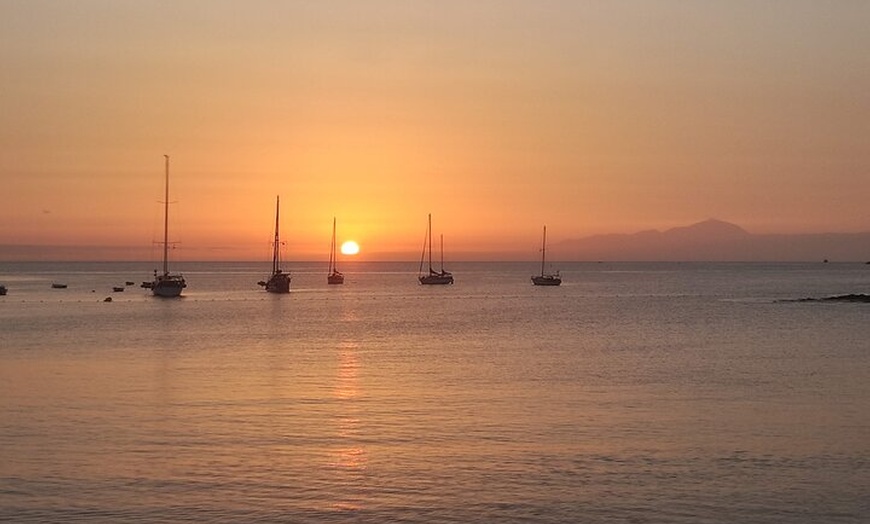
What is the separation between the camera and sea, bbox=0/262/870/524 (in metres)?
20.8

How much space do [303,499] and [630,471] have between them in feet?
23.6

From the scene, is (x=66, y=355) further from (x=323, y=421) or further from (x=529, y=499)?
(x=529, y=499)

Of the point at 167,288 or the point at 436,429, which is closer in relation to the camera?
the point at 436,429

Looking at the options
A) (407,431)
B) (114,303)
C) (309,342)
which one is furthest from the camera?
(114,303)

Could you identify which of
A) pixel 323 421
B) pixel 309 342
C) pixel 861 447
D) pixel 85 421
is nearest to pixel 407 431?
pixel 323 421

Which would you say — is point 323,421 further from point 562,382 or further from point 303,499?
point 562,382

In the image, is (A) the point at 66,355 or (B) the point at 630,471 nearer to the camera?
(B) the point at 630,471

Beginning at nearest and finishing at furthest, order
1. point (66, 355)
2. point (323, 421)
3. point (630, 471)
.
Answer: point (630, 471) < point (323, 421) < point (66, 355)

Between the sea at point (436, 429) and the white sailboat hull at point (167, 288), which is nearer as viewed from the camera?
the sea at point (436, 429)

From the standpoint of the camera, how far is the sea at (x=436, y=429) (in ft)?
68.2

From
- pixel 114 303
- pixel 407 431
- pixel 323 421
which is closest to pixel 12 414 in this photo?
pixel 323 421

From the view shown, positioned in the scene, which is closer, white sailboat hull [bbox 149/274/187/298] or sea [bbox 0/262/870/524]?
sea [bbox 0/262/870/524]

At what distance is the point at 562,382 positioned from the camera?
40.6 metres

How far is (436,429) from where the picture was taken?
1143 inches
